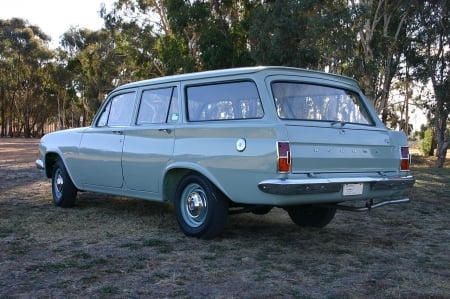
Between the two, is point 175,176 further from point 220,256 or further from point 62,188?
point 62,188

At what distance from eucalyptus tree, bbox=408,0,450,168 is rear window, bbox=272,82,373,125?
1710cm

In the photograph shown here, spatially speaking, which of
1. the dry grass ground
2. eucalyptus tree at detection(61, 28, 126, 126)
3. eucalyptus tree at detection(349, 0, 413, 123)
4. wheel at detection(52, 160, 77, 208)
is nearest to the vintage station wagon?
the dry grass ground

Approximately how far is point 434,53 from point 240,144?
2047cm

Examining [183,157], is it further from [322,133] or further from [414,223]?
[414,223]

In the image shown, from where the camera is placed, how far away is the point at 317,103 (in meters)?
5.91

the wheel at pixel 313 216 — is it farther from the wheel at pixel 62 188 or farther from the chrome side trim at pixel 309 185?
the wheel at pixel 62 188

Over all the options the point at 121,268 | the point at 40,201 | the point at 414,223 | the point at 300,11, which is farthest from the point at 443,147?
the point at 121,268

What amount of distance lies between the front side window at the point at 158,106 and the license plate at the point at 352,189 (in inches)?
81.4

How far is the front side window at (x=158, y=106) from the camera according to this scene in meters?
6.39

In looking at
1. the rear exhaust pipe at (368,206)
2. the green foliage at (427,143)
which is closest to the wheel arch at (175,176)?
the rear exhaust pipe at (368,206)

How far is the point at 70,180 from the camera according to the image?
7992 mm

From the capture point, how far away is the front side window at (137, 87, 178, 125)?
6.39 m

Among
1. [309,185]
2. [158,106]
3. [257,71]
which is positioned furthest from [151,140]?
[309,185]

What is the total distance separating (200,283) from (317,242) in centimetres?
207
